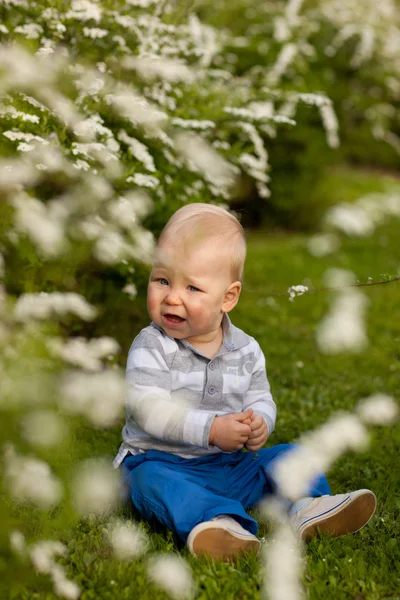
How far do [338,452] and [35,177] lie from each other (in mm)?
1541

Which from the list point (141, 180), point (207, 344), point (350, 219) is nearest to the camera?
point (207, 344)

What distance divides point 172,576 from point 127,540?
22cm

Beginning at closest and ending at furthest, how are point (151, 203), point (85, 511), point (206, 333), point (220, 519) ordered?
point (220, 519), point (85, 511), point (206, 333), point (151, 203)

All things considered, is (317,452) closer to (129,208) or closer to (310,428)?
(310,428)

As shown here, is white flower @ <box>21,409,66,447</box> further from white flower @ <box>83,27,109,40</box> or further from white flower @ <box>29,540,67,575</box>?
white flower @ <box>83,27,109,40</box>

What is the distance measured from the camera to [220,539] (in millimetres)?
1950

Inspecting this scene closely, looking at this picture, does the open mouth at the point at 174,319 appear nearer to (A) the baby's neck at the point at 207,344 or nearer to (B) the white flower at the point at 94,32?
(A) the baby's neck at the point at 207,344

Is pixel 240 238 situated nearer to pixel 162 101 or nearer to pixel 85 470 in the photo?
pixel 85 470

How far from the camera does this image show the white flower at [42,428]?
1445mm

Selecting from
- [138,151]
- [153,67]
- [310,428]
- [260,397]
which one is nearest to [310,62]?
[153,67]

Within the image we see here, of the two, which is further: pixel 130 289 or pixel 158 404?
pixel 130 289

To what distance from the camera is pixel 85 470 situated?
86.9 inches

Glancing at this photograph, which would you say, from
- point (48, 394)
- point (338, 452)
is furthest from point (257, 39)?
point (48, 394)

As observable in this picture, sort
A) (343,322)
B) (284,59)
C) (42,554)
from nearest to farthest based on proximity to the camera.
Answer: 1. (42,554)
2. (343,322)
3. (284,59)
